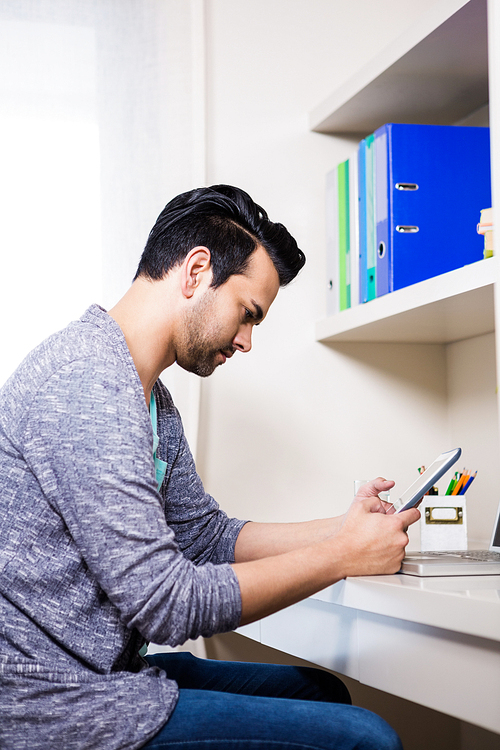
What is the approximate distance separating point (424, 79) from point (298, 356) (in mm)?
658

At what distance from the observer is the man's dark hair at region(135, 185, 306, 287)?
43.5 inches

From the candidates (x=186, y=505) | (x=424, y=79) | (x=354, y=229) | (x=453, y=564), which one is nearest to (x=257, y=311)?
(x=186, y=505)

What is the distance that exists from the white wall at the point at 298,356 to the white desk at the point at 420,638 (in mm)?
610

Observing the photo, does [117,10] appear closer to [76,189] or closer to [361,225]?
[76,189]

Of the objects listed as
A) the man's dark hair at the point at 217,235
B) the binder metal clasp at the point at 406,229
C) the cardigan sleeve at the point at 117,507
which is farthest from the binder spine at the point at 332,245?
the cardigan sleeve at the point at 117,507

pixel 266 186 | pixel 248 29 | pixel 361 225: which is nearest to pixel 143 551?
pixel 361 225

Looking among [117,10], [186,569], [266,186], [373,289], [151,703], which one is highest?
[117,10]

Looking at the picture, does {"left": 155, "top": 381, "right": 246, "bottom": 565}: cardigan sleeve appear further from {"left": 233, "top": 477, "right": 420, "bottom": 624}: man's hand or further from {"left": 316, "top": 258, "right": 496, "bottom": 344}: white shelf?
{"left": 316, "top": 258, "right": 496, "bottom": 344}: white shelf

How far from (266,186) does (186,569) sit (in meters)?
1.14

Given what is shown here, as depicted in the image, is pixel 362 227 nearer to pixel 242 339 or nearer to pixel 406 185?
pixel 406 185

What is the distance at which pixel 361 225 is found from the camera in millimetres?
1604

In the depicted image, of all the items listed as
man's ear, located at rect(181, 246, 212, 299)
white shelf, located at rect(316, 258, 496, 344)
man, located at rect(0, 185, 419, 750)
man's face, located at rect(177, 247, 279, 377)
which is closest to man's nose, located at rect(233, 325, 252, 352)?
man's face, located at rect(177, 247, 279, 377)

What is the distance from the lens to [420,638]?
2.82 feet

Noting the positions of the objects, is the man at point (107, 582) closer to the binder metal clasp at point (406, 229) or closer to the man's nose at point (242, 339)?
the man's nose at point (242, 339)
